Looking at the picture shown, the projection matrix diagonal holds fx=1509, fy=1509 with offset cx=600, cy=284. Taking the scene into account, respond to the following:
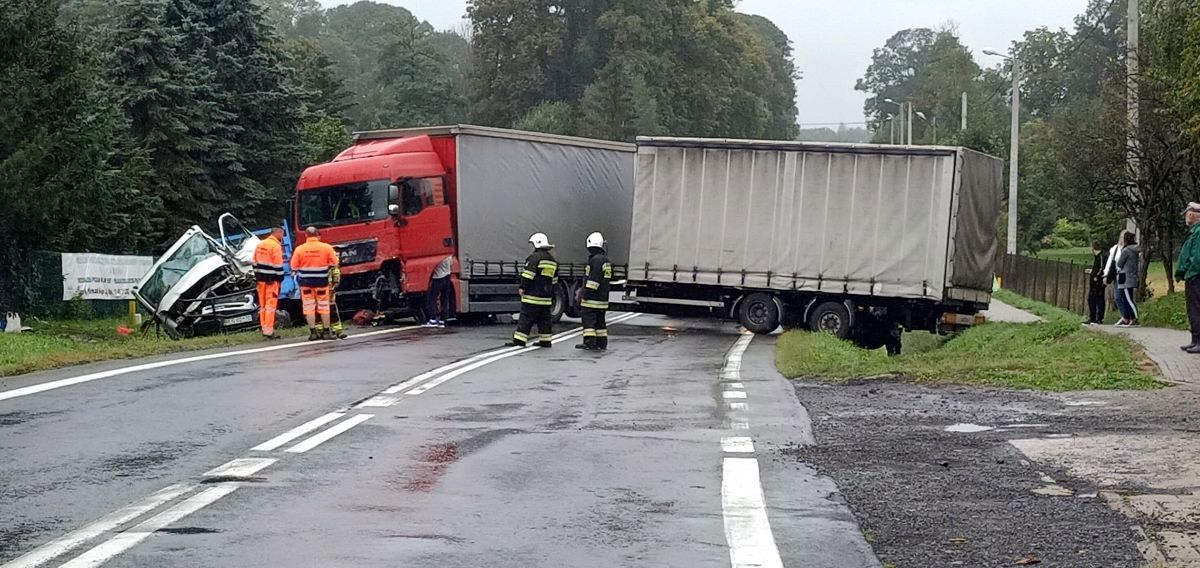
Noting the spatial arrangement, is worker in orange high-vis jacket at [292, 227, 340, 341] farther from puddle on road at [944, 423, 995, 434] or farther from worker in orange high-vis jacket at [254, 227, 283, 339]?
puddle on road at [944, 423, 995, 434]

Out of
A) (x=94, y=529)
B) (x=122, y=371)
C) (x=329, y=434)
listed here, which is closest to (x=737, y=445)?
(x=329, y=434)

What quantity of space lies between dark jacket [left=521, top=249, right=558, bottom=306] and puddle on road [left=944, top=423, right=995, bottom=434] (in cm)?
910

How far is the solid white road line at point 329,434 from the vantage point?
967cm

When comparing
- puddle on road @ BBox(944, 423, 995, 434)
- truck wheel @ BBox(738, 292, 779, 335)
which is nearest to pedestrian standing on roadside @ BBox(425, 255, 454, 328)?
truck wheel @ BBox(738, 292, 779, 335)

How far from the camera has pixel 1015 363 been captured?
50.6ft

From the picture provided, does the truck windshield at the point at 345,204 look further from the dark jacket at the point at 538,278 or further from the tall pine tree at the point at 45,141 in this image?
the tall pine tree at the point at 45,141

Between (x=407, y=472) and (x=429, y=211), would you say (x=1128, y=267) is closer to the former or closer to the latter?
(x=429, y=211)

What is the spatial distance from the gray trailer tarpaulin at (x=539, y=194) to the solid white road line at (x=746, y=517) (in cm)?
1718

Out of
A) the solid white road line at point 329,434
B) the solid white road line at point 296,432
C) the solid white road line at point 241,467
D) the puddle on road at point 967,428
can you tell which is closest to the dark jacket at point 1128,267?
the puddle on road at point 967,428

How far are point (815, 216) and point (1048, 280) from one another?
60.0 ft

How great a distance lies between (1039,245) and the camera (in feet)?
235

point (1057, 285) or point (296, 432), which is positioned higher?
point (296, 432)

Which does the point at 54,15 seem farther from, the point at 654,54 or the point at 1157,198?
the point at 654,54

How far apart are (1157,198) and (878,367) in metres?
15.8
